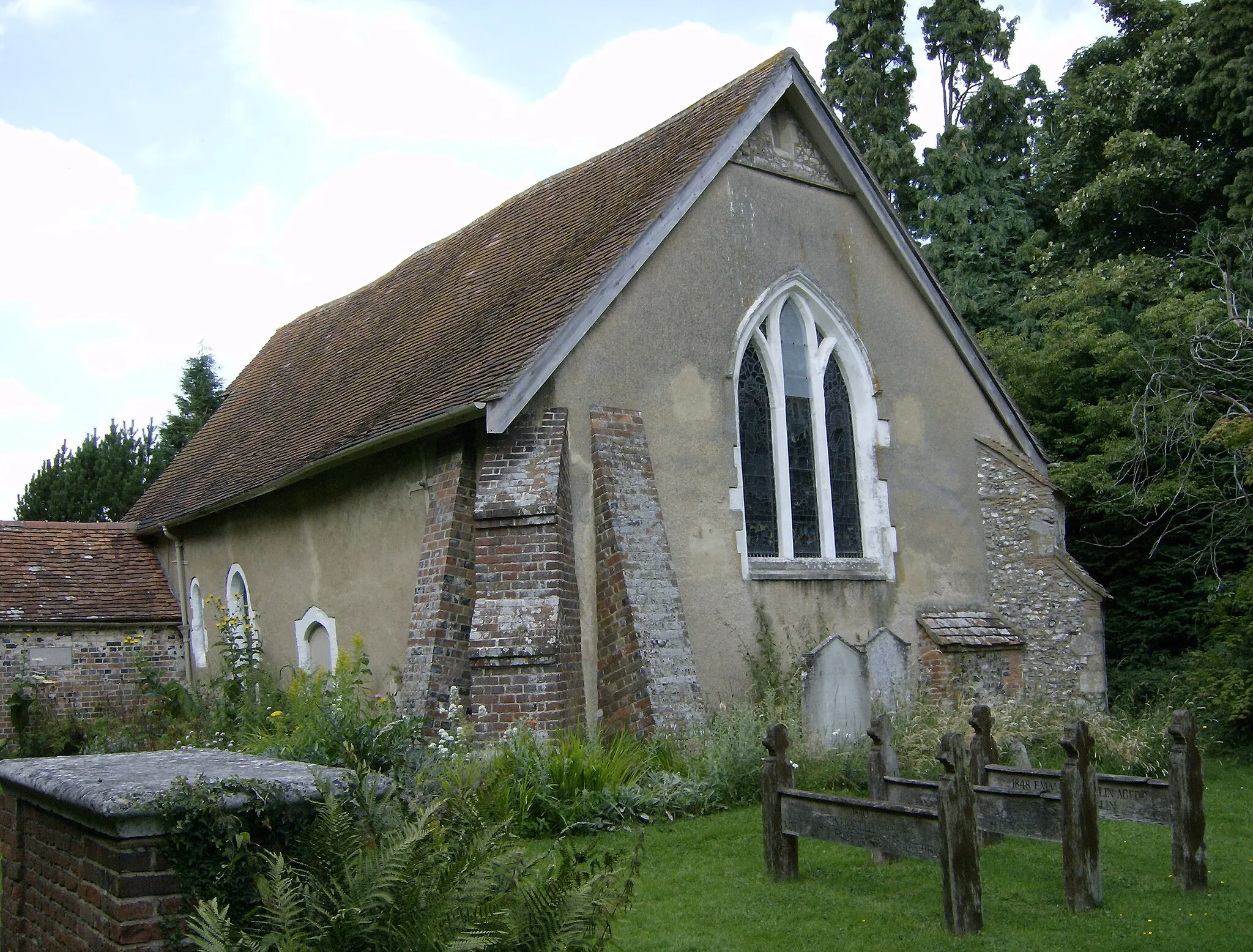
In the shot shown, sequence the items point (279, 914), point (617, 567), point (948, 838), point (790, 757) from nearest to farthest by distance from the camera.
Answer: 1. point (279, 914)
2. point (948, 838)
3. point (790, 757)
4. point (617, 567)

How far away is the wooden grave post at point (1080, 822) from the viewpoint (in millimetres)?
6844

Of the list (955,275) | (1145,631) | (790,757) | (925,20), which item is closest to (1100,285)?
(1145,631)

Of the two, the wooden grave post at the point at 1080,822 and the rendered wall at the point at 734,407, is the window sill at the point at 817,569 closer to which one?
the rendered wall at the point at 734,407

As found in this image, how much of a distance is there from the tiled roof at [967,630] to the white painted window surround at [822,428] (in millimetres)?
806

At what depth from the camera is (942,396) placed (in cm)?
1551

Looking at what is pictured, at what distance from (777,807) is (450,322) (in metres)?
8.94

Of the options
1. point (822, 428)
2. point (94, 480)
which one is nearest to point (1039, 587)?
point (822, 428)

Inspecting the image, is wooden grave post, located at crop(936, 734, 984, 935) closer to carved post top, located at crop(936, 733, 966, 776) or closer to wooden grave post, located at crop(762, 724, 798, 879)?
carved post top, located at crop(936, 733, 966, 776)

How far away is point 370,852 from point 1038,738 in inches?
405

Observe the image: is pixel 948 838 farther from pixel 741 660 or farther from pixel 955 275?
pixel 955 275

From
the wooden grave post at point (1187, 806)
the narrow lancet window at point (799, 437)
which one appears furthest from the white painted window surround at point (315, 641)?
the wooden grave post at point (1187, 806)

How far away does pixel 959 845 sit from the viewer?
645cm

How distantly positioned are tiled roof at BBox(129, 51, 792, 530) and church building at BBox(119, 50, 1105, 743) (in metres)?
0.08

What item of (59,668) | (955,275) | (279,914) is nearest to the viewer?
(279,914)
